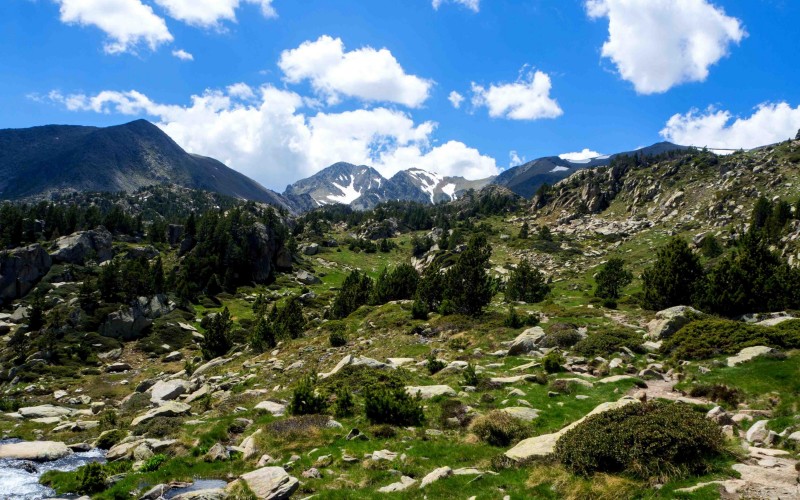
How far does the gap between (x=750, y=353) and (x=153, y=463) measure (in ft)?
98.8

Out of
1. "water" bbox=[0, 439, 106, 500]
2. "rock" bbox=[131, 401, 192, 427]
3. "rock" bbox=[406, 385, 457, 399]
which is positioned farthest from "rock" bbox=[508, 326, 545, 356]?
"water" bbox=[0, 439, 106, 500]

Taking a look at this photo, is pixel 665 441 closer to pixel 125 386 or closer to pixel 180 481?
pixel 180 481

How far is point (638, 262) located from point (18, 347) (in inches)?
4806

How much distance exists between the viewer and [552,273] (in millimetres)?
111812

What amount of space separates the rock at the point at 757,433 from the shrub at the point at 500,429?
288 inches

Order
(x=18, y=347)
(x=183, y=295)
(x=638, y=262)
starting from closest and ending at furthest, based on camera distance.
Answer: (x=18, y=347)
(x=183, y=295)
(x=638, y=262)

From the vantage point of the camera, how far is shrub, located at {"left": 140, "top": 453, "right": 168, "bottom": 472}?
1748 centimetres

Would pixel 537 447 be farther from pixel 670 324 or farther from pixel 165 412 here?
pixel 670 324

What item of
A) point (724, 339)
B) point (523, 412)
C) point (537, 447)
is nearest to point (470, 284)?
point (724, 339)

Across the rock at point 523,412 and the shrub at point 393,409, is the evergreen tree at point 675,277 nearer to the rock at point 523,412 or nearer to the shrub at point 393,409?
the rock at point 523,412

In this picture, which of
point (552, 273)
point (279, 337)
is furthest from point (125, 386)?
point (552, 273)

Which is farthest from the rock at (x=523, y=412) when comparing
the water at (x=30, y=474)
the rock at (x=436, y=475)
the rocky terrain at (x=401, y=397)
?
the water at (x=30, y=474)

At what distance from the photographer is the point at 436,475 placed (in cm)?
1431

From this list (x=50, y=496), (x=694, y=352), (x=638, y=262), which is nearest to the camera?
(x=50, y=496)
